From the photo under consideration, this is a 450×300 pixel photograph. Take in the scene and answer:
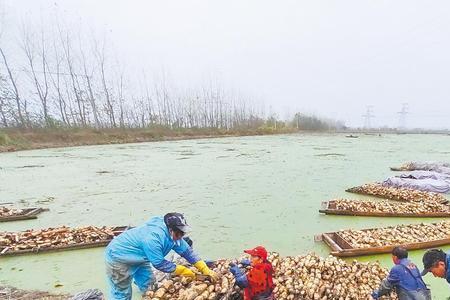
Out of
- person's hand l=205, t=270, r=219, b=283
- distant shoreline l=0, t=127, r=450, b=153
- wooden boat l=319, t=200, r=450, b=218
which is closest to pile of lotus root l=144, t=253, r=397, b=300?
person's hand l=205, t=270, r=219, b=283

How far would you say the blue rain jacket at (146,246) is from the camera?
12.4ft

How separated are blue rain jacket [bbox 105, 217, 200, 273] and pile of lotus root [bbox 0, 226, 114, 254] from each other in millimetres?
3464

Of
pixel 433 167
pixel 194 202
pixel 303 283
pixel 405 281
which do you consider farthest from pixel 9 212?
pixel 433 167

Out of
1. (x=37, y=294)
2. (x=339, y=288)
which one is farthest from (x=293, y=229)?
(x=37, y=294)

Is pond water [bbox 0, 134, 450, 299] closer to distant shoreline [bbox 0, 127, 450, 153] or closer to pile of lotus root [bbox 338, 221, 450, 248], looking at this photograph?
pile of lotus root [bbox 338, 221, 450, 248]

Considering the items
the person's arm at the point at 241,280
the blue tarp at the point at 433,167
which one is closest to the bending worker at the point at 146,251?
the person's arm at the point at 241,280

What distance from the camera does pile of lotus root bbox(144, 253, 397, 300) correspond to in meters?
4.19

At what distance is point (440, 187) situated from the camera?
11789 millimetres

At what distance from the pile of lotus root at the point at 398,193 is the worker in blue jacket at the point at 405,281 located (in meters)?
7.31

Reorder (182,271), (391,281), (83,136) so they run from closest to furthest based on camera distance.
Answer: (391,281)
(182,271)
(83,136)

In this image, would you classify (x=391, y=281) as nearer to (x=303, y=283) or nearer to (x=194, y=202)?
(x=303, y=283)

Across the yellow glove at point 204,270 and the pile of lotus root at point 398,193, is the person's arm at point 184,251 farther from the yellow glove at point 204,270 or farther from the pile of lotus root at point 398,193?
the pile of lotus root at point 398,193

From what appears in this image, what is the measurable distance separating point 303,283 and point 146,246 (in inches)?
81.8

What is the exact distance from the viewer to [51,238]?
7.20 metres
